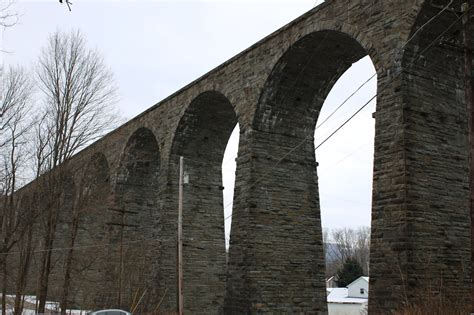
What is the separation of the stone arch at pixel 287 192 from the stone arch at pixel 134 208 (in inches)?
346

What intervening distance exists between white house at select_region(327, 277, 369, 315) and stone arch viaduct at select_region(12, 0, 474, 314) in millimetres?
19957

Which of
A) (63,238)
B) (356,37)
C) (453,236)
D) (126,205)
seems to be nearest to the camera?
(453,236)

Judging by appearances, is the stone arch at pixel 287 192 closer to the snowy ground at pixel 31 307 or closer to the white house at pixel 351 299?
the snowy ground at pixel 31 307

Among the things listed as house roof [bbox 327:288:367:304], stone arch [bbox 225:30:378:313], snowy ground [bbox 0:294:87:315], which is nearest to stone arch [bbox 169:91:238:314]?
stone arch [bbox 225:30:378:313]

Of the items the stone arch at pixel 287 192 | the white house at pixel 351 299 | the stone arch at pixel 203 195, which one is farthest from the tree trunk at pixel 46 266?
the white house at pixel 351 299

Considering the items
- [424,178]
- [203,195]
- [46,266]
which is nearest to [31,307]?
[46,266]

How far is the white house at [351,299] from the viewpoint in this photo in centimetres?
4050

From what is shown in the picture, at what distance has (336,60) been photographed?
16234 mm

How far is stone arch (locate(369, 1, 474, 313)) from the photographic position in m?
10.9

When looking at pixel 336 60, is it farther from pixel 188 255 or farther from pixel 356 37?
pixel 188 255

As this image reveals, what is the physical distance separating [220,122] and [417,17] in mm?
10933

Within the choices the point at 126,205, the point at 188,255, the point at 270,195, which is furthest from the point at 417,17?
the point at 126,205

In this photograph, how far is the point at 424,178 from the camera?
1152 centimetres

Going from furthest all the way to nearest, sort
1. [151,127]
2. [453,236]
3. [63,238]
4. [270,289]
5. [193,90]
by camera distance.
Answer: [63,238] → [151,127] → [193,90] → [270,289] → [453,236]
